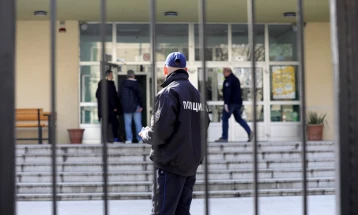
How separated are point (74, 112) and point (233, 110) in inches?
186

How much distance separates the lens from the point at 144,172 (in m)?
9.38

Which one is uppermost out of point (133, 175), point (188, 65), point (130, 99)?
point (188, 65)

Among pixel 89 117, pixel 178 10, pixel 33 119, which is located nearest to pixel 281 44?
pixel 178 10

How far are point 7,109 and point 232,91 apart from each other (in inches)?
414

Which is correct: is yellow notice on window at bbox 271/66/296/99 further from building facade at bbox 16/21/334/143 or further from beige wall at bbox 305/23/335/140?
beige wall at bbox 305/23/335/140

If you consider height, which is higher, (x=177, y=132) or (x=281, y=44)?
(x=281, y=44)

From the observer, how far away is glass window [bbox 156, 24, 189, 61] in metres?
14.9

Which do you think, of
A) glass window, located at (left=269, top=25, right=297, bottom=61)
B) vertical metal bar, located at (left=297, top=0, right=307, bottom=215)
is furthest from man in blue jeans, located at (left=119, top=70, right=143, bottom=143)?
vertical metal bar, located at (left=297, top=0, right=307, bottom=215)

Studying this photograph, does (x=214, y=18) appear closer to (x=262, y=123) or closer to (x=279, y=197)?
(x=262, y=123)

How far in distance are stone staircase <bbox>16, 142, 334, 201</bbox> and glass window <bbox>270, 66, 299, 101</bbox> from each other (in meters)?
3.48

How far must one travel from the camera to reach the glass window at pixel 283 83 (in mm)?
15312

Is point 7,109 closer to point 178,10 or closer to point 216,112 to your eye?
point 178,10

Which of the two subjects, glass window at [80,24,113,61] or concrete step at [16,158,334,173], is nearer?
concrete step at [16,158,334,173]

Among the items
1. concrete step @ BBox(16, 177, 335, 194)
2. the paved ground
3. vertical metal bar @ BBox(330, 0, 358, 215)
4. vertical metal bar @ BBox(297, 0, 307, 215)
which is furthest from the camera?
concrete step @ BBox(16, 177, 335, 194)
